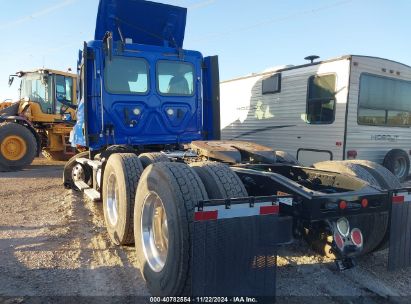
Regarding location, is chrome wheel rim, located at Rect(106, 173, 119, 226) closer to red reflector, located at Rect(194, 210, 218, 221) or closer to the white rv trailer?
red reflector, located at Rect(194, 210, 218, 221)

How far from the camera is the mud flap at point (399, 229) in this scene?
3.47m

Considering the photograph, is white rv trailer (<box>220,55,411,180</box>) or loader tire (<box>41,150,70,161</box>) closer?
Result: white rv trailer (<box>220,55,411,180</box>)

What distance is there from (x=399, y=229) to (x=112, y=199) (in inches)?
145

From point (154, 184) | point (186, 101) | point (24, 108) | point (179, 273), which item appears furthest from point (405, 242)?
point (24, 108)

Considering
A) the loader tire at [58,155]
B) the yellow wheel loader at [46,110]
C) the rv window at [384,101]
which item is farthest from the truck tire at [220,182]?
the loader tire at [58,155]

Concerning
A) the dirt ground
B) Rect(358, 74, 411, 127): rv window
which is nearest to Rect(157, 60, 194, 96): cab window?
the dirt ground

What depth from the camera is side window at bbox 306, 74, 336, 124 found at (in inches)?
351

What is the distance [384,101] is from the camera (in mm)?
9312

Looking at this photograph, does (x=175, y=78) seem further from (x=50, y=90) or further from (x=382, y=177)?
(x=50, y=90)

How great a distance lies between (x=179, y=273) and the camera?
295 cm

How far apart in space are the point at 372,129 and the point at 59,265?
7.63m

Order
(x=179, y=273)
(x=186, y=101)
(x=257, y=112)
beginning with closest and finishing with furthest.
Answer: (x=179, y=273) → (x=186, y=101) → (x=257, y=112)

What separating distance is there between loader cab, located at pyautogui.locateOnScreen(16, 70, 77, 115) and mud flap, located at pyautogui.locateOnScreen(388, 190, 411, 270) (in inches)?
484

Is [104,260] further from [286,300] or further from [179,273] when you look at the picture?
[286,300]
